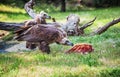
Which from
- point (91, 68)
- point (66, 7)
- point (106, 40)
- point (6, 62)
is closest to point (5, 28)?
point (106, 40)

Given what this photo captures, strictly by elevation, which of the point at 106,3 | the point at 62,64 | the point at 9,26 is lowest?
the point at 106,3

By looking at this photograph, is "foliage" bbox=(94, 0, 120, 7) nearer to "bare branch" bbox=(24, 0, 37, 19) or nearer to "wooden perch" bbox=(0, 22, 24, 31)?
"bare branch" bbox=(24, 0, 37, 19)

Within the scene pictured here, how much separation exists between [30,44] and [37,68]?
2.99 meters

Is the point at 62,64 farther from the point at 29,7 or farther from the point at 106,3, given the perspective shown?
the point at 106,3

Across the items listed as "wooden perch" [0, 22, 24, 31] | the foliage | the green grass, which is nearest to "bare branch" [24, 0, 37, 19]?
"wooden perch" [0, 22, 24, 31]

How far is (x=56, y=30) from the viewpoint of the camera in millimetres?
10648

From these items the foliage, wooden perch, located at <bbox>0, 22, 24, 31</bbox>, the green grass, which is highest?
the green grass

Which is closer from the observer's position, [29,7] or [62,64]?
[62,64]

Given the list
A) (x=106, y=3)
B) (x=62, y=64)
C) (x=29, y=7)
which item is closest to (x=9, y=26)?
(x=29, y=7)

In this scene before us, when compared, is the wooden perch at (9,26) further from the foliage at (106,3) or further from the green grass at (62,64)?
the foliage at (106,3)

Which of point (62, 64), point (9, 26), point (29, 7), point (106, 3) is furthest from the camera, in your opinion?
point (106, 3)

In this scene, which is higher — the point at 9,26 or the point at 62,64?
the point at 62,64

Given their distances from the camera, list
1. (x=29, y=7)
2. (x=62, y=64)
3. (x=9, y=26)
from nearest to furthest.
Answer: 1. (x=62, y=64)
2. (x=9, y=26)
3. (x=29, y=7)

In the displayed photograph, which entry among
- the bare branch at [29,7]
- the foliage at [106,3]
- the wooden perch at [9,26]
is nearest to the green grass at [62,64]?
the wooden perch at [9,26]
